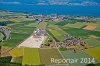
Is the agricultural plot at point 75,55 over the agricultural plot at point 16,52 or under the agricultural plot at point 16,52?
under

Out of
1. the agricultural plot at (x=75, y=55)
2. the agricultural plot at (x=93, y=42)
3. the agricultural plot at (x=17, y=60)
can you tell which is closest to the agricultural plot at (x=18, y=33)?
the agricultural plot at (x=17, y=60)

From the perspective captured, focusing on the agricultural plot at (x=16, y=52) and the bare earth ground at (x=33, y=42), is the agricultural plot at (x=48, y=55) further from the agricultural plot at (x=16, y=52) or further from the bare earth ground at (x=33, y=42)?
the bare earth ground at (x=33, y=42)

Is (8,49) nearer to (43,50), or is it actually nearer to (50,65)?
(43,50)

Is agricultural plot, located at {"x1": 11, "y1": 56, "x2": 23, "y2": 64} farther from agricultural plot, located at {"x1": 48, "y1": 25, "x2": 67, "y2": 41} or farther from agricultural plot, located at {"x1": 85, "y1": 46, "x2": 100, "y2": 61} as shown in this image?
agricultural plot, located at {"x1": 48, "y1": 25, "x2": 67, "y2": 41}

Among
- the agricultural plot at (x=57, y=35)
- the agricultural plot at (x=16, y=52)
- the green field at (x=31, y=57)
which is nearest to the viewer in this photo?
the green field at (x=31, y=57)

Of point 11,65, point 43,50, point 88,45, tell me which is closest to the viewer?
point 11,65

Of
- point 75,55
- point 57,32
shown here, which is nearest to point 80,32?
point 57,32

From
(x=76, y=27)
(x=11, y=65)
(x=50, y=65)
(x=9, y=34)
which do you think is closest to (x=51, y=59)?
(x=50, y=65)
